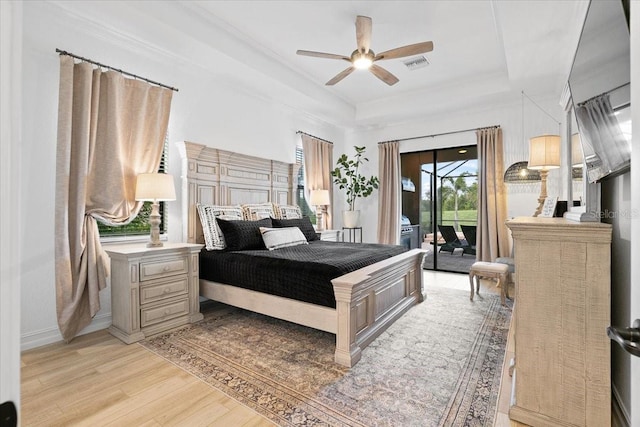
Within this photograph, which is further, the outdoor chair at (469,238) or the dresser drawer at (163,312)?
the outdoor chair at (469,238)

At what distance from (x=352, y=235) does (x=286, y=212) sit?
2.08 m

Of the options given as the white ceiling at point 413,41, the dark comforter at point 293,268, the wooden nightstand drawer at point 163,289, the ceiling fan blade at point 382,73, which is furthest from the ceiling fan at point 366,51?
the wooden nightstand drawer at point 163,289

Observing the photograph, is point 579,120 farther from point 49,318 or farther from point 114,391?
point 49,318

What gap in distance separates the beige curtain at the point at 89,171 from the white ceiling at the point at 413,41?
0.97m

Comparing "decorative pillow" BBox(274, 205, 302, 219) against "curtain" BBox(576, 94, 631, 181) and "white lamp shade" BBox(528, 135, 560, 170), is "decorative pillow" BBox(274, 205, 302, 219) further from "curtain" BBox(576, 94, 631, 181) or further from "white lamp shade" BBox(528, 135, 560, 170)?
"curtain" BBox(576, 94, 631, 181)

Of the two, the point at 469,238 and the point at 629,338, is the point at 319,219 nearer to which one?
the point at 469,238

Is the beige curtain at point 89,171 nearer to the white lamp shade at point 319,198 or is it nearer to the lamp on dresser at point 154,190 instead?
the lamp on dresser at point 154,190

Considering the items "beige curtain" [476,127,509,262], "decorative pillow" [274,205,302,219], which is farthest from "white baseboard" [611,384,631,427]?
"decorative pillow" [274,205,302,219]

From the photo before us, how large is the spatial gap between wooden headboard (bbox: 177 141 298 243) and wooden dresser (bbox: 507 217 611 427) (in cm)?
323

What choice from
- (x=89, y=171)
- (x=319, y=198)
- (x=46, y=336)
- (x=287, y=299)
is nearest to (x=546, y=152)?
(x=287, y=299)

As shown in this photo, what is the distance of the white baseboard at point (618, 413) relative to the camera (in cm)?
154

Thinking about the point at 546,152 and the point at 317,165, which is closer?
the point at 546,152

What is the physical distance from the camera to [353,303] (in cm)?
229

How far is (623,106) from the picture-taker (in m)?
1.20
